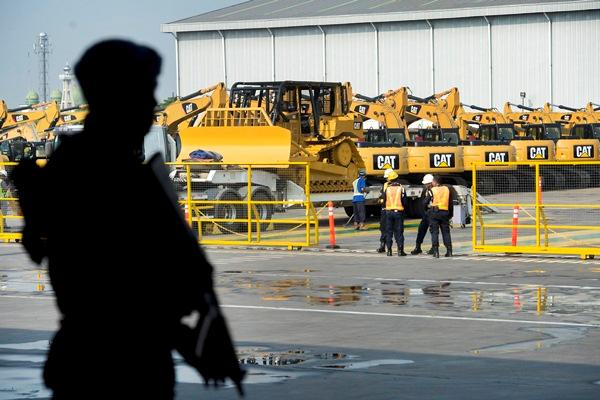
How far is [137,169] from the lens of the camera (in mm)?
4113

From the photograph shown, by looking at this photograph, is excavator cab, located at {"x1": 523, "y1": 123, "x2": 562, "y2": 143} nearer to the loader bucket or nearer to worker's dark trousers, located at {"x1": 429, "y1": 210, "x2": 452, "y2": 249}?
the loader bucket

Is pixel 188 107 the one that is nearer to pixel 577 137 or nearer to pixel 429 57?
pixel 577 137

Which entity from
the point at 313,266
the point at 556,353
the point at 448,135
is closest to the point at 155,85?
the point at 556,353

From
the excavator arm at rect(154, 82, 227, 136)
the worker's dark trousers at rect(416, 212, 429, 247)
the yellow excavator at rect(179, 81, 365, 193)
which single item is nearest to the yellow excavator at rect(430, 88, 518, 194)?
the yellow excavator at rect(179, 81, 365, 193)

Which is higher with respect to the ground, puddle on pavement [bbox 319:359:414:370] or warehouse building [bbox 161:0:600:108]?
warehouse building [bbox 161:0:600:108]

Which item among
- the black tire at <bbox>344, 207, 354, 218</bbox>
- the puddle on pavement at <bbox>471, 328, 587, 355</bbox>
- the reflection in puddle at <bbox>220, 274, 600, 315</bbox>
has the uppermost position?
the black tire at <bbox>344, 207, 354, 218</bbox>

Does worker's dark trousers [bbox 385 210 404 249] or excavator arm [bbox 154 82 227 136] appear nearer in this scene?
worker's dark trousers [bbox 385 210 404 249]

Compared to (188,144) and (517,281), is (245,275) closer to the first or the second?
(517,281)

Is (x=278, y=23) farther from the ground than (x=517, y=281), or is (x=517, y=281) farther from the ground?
(x=278, y=23)

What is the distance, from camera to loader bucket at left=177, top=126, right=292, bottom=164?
33531 mm

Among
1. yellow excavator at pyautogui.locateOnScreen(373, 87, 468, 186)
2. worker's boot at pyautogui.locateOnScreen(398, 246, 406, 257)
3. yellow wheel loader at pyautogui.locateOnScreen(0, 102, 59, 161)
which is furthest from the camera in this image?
yellow wheel loader at pyautogui.locateOnScreen(0, 102, 59, 161)

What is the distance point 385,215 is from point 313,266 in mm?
2223

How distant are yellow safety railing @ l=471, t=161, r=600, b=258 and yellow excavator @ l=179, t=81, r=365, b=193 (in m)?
3.72

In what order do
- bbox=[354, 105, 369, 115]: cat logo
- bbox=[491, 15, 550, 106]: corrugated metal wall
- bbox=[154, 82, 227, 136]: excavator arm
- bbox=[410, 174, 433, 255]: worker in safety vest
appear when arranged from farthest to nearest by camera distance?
bbox=[491, 15, 550, 106]: corrugated metal wall, bbox=[354, 105, 369, 115]: cat logo, bbox=[154, 82, 227, 136]: excavator arm, bbox=[410, 174, 433, 255]: worker in safety vest
